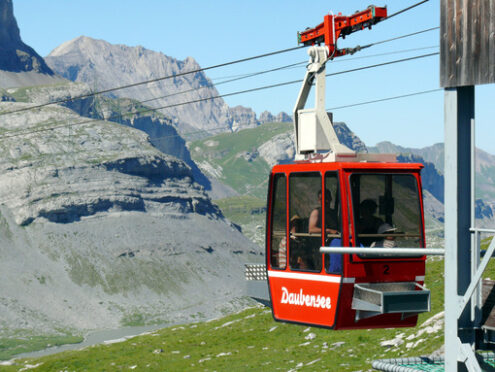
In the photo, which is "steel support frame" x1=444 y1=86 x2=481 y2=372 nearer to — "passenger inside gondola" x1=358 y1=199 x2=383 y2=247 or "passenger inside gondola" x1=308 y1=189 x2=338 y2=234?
"passenger inside gondola" x1=358 y1=199 x2=383 y2=247

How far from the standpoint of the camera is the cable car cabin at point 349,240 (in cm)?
1719

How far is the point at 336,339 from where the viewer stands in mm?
53688

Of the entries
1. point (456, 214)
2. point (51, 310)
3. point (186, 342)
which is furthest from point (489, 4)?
point (51, 310)

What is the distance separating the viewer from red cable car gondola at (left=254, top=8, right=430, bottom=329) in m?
17.2

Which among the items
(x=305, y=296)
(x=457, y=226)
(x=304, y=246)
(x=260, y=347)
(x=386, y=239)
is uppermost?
(x=457, y=226)

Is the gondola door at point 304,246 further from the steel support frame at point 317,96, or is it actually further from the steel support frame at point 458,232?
the steel support frame at point 458,232

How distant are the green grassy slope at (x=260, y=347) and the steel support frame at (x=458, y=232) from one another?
69.5 ft

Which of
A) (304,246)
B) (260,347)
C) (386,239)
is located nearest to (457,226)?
(386,239)

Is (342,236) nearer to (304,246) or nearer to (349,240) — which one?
(349,240)

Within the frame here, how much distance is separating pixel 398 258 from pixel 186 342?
205ft

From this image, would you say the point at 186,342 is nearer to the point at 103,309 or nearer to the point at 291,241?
the point at 291,241

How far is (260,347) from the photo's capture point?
63.0 metres

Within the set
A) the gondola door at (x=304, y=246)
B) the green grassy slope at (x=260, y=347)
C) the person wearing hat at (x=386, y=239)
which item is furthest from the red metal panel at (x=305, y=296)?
the green grassy slope at (x=260, y=347)

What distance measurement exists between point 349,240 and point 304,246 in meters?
1.65
